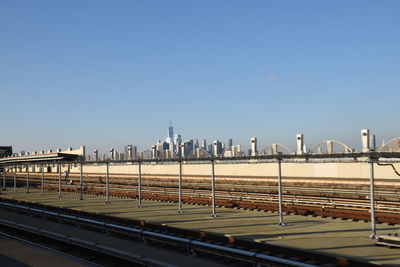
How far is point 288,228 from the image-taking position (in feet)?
63.2

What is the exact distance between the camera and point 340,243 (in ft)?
49.9

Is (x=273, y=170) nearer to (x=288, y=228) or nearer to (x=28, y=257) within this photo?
(x=288, y=228)

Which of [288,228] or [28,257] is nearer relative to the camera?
[28,257]

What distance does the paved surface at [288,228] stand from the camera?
46.1ft

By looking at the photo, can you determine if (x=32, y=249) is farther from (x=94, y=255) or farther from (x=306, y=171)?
(x=306, y=171)

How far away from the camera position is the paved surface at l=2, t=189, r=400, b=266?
14.0 meters

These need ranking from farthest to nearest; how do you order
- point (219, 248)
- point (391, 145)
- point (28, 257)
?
point (391, 145)
point (28, 257)
point (219, 248)

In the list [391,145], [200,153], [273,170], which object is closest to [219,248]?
[391,145]

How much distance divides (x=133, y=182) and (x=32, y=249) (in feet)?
134

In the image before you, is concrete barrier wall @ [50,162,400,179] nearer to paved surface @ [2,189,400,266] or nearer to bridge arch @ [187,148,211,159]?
bridge arch @ [187,148,211,159]

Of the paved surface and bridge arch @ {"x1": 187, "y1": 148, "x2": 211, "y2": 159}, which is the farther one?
bridge arch @ {"x1": 187, "y1": 148, "x2": 211, "y2": 159}

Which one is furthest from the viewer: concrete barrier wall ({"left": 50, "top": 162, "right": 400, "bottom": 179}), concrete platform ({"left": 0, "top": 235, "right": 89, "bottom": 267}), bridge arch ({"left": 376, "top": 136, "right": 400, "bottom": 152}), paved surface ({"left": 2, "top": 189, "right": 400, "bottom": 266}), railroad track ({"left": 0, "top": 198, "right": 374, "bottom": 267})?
concrete barrier wall ({"left": 50, "top": 162, "right": 400, "bottom": 179})

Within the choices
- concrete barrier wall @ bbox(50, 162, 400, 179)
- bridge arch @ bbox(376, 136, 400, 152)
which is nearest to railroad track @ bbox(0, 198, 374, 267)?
bridge arch @ bbox(376, 136, 400, 152)

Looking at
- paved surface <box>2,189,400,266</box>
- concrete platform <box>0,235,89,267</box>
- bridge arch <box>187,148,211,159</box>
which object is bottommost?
paved surface <box>2,189,400,266</box>
